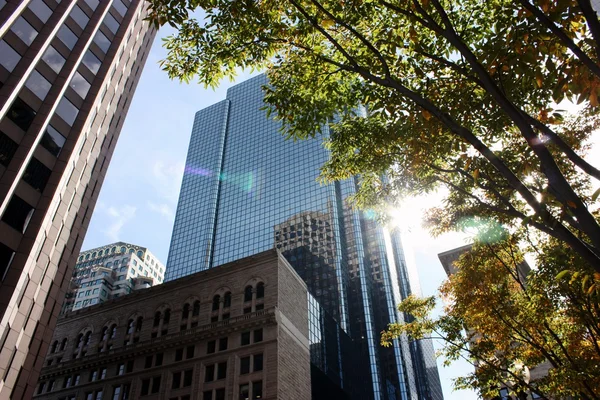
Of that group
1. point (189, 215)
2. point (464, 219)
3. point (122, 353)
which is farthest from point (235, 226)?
point (464, 219)

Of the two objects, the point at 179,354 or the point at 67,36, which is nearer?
the point at 67,36

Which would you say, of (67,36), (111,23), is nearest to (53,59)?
(67,36)

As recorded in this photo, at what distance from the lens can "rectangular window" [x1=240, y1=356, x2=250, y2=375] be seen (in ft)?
141

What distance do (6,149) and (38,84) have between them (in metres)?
5.75

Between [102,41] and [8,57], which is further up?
[102,41]

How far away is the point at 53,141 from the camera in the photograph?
30.0 m

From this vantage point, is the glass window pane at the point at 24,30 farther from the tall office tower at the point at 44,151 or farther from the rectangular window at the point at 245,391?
the rectangular window at the point at 245,391

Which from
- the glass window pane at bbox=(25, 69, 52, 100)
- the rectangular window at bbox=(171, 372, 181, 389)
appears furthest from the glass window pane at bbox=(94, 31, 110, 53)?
the rectangular window at bbox=(171, 372, 181, 389)

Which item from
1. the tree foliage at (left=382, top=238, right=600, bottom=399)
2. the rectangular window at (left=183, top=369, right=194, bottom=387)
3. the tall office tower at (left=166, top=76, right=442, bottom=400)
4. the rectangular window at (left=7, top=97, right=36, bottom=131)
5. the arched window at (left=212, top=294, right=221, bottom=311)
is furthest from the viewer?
the tall office tower at (left=166, top=76, right=442, bottom=400)

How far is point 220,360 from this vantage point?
147ft

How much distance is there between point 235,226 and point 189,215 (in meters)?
21.7

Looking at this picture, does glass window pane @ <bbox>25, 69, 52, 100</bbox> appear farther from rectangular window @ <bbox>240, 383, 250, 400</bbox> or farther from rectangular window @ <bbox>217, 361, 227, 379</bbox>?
rectangular window @ <bbox>240, 383, 250, 400</bbox>

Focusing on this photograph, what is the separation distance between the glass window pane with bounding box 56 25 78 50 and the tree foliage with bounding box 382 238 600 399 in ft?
101

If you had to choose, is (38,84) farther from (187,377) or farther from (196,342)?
(187,377)
